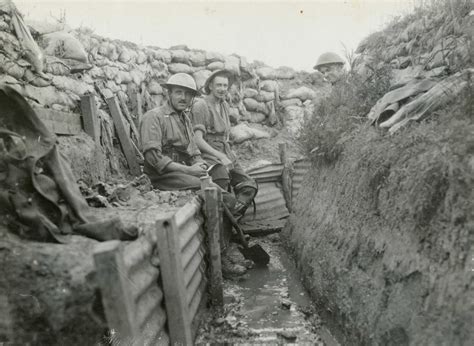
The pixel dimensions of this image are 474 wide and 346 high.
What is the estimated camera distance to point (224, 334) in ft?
10.7

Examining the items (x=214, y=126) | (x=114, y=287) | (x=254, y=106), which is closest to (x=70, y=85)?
(x=214, y=126)

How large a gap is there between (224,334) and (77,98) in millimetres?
3392

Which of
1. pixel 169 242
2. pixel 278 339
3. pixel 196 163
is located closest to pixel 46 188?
pixel 169 242

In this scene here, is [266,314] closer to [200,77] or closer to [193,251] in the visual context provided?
[193,251]

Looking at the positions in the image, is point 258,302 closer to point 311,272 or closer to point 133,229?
point 311,272

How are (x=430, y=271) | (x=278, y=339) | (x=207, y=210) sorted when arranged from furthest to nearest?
(x=207, y=210) < (x=278, y=339) < (x=430, y=271)

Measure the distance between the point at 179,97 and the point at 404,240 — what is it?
3618 mm

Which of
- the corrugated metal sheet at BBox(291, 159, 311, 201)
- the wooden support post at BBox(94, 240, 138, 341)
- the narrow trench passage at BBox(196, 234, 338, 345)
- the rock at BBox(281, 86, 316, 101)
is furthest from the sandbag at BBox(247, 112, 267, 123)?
the wooden support post at BBox(94, 240, 138, 341)

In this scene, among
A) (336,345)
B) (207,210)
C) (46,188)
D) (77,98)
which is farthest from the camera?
(77,98)

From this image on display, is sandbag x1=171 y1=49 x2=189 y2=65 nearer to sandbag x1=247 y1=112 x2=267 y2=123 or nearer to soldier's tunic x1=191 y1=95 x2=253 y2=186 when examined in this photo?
sandbag x1=247 y1=112 x2=267 y2=123

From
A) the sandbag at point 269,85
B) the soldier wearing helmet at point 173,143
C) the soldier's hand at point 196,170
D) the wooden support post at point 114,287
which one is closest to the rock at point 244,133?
the sandbag at point 269,85

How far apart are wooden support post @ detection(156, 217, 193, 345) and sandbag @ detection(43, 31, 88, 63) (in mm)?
4138

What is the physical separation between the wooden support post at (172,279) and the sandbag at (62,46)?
4138mm

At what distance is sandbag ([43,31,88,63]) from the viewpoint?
216 inches
